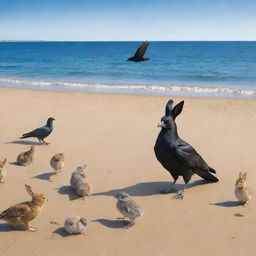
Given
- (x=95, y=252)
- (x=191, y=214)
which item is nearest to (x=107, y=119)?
(x=191, y=214)

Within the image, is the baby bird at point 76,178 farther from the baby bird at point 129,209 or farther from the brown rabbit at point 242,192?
the brown rabbit at point 242,192

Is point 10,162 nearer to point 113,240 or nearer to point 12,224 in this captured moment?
point 12,224

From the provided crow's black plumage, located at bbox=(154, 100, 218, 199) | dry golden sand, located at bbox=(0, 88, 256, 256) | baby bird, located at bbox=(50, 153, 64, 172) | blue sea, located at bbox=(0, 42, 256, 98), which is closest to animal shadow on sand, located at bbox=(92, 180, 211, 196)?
dry golden sand, located at bbox=(0, 88, 256, 256)

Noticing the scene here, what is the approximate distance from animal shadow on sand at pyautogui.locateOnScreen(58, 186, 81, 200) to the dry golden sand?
0.03m

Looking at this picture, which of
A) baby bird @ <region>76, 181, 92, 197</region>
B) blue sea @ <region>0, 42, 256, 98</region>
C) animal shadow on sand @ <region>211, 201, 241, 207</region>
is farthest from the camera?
blue sea @ <region>0, 42, 256, 98</region>

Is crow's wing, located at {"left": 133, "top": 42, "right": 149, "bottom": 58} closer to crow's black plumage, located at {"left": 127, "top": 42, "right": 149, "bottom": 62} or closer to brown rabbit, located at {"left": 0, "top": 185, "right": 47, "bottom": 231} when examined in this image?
crow's black plumage, located at {"left": 127, "top": 42, "right": 149, "bottom": 62}

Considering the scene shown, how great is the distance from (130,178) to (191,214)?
1.69m

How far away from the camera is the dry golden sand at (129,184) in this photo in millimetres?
4848

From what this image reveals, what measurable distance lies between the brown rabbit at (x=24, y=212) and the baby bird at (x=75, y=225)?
0.42 meters

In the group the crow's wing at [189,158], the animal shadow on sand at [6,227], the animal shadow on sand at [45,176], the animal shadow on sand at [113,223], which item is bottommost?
the animal shadow on sand at [6,227]

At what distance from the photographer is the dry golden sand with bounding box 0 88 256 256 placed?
4848 mm

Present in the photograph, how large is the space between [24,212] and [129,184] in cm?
233

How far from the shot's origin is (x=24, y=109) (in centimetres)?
1334

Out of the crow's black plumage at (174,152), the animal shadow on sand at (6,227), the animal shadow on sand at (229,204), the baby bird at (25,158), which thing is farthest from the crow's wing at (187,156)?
the baby bird at (25,158)
